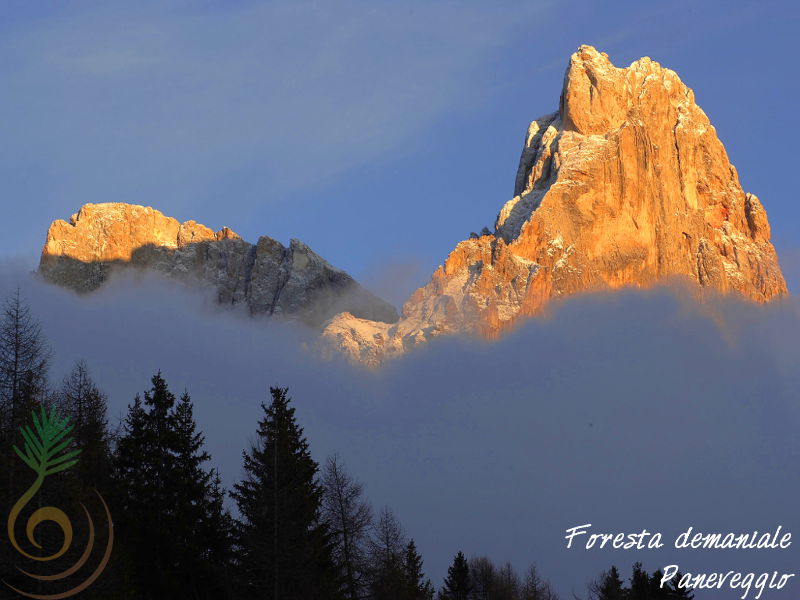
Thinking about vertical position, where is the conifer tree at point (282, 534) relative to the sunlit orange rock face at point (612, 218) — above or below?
below

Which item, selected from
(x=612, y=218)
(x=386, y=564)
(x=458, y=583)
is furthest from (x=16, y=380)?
(x=612, y=218)

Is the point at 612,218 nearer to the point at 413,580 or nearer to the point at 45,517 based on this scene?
the point at 413,580

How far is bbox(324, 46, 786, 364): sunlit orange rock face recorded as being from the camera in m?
184

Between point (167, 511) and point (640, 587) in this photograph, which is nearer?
point (167, 511)

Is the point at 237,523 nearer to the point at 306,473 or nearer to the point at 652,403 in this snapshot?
the point at 306,473

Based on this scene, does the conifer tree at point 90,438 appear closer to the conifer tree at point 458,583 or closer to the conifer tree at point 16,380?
the conifer tree at point 16,380

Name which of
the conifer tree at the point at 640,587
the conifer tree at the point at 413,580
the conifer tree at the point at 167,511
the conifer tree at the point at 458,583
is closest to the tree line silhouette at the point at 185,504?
the conifer tree at the point at 167,511

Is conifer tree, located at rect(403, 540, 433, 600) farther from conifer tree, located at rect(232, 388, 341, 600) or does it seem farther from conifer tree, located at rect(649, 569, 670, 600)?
conifer tree, located at rect(649, 569, 670, 600)

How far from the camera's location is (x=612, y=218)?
18438cm

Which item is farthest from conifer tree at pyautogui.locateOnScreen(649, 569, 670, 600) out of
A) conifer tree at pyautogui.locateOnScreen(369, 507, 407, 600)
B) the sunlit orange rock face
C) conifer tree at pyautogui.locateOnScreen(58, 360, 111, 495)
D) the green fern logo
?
the sunlit orange rock face

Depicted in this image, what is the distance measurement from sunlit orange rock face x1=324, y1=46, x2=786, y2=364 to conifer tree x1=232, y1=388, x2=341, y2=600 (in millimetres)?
129412

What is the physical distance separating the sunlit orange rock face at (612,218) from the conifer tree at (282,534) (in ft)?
425

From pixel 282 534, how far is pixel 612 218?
140 m

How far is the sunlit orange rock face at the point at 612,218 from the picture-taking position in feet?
604
